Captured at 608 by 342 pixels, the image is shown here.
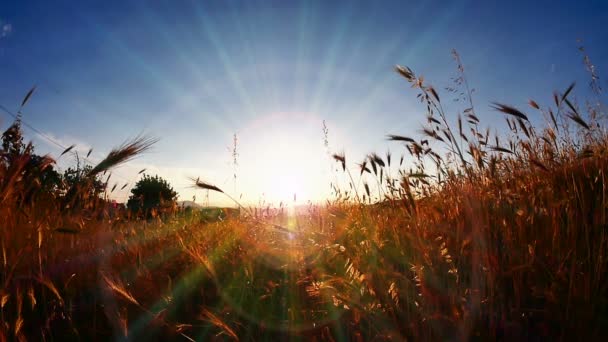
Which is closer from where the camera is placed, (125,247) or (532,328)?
(532,328)

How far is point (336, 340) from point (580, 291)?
3.21 feet

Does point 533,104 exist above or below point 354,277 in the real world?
above

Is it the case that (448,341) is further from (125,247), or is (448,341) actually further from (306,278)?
(125,247)

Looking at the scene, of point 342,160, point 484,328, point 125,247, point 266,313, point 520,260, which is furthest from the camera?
point 342,160

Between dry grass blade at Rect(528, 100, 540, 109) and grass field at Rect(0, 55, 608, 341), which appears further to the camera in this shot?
dry grass blade at Rect(528, 100, 540, 109)

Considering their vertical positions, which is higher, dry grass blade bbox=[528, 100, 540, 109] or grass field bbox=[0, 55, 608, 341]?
dry grass blade bbox=[528, 100, 540, 109]

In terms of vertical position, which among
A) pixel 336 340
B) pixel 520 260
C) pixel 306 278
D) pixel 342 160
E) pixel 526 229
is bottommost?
pixel 336 340

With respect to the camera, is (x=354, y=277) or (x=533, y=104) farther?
(x=533, y=104)

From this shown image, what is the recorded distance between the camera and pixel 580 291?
1317 millimetres

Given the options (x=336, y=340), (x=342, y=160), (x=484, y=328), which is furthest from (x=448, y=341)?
(x=342, y=160)

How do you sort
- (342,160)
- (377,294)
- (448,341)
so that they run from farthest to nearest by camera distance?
1. (342,160)
2. (377,294)
3. (448,341)

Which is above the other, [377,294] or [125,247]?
[125,247]

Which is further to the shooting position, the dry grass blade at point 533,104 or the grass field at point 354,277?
the dry grass blade at point 533,104

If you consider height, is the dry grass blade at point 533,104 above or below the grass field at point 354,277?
above
